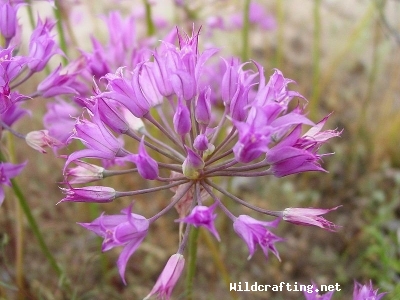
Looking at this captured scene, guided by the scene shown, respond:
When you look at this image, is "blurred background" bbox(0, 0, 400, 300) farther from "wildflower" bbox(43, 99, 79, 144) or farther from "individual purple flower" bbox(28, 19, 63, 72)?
"individual purple flower" bbox(28, 19, 63, 72)

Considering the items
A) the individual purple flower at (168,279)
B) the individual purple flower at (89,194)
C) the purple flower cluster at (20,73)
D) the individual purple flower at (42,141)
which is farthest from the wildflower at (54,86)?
the individual purple flower at (168,279)

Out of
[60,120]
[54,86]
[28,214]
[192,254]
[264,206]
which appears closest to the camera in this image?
[192,254]

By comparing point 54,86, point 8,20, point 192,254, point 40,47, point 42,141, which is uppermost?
point 8,20

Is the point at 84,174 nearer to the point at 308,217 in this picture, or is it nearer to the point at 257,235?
the point at 257,235

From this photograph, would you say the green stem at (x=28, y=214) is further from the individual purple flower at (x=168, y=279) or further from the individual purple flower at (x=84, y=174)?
the individual purple flower at (x=168, y=279)

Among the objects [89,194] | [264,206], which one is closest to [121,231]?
[89,194]

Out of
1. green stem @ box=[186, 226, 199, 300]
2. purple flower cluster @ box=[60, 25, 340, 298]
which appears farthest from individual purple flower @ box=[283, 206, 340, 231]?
green stem @ box=[186, 226, 199, 300]

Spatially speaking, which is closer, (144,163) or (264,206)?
(144,163)
